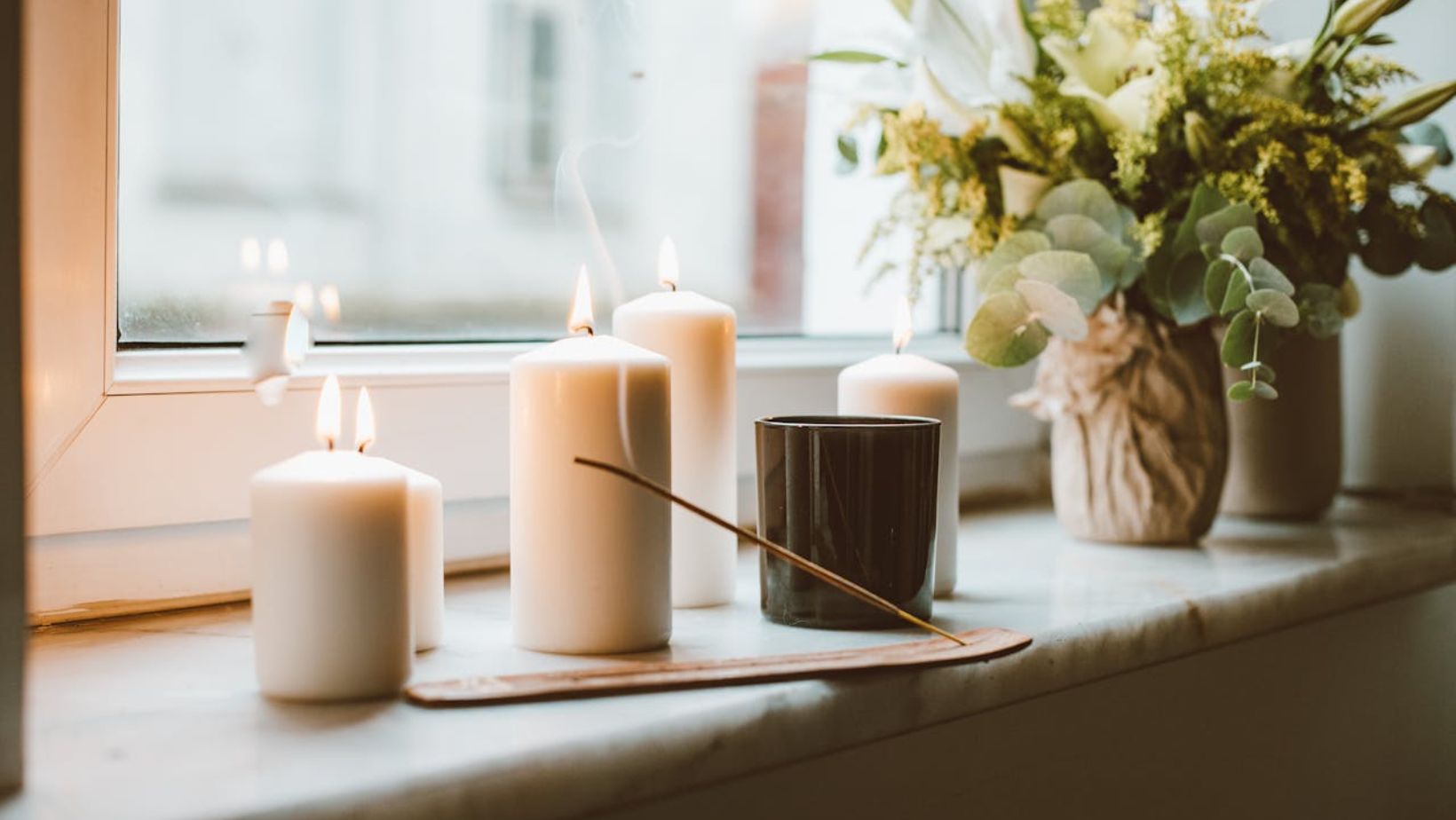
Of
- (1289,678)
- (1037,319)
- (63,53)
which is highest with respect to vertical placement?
(63,53)

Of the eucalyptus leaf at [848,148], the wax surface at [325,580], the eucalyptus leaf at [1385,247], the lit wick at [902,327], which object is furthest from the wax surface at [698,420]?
the eucalyptus leaf at [1385,247]

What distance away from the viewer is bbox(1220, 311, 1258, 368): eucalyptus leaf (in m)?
0.84

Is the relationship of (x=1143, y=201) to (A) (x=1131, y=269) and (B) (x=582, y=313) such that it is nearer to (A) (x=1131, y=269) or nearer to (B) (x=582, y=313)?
(A) (x=1131, y=269)

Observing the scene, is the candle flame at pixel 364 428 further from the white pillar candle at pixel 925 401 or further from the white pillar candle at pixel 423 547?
the white pillar candle at pixel 925 401

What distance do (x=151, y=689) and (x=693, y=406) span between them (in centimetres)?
31

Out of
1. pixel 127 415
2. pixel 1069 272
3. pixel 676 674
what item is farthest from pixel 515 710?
pixel 1069 272

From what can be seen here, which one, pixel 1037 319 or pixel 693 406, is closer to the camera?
pixel 693 406

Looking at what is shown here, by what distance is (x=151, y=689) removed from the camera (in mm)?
576

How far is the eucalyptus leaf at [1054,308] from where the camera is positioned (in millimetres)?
843

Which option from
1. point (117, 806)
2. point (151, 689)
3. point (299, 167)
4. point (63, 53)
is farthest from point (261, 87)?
point (117, 806)

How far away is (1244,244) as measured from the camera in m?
0.86

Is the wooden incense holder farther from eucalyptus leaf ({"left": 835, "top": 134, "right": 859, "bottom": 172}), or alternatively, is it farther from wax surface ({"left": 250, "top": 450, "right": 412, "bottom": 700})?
eucalyptus leaf ({"left": 835, "top": 134, "right": 859, "bottom": 172})

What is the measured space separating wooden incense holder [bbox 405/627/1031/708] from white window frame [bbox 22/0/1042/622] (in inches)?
9.4

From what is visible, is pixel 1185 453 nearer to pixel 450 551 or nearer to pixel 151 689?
pixel 450 551
